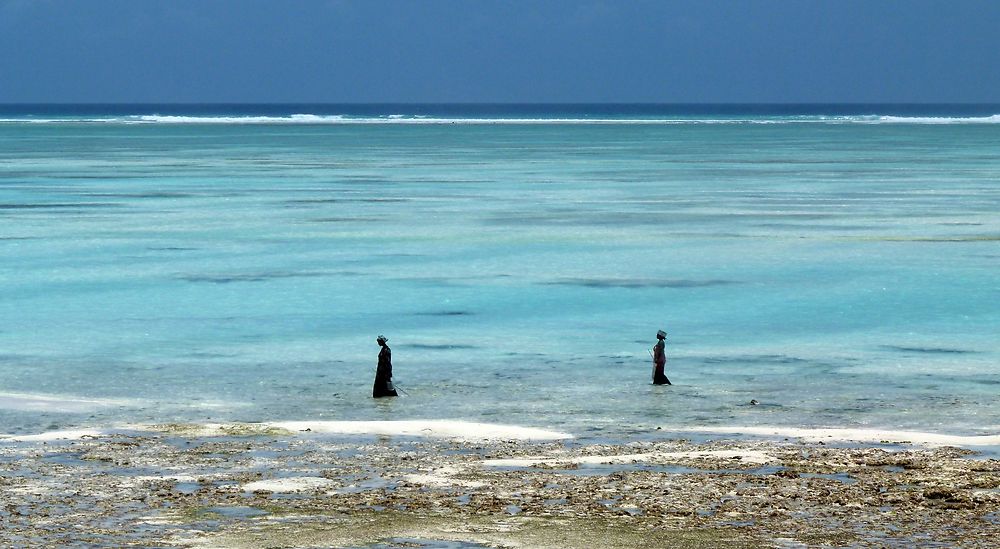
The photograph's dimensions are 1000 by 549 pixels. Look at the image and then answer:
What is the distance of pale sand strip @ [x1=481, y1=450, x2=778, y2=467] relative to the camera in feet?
46.9

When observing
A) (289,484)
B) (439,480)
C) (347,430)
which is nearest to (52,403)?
(347,430)

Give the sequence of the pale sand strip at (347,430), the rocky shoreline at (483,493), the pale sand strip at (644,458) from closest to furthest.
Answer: the rocky shoreline at (483,493) < the pale sand strip at (644,458) < the pale sand strip at (347,430)

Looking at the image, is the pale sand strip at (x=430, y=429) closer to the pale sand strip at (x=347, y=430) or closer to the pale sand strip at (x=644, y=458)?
the pale sand strip at (x=347, y=430)

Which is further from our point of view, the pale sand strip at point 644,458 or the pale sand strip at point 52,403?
the pale sand strip at point 52,403

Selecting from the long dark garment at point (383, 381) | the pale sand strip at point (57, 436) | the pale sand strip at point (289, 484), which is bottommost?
the pale sand strip at point (289, 484)

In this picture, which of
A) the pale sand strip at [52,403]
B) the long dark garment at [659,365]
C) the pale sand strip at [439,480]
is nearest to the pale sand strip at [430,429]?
the pale sand strip at [439,480]

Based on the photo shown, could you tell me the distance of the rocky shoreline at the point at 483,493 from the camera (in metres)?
11.6

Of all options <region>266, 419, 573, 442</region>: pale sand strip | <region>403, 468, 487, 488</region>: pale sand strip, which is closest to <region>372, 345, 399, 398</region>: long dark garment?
<region>266, 419, 573, 442</region>: pale sand strip

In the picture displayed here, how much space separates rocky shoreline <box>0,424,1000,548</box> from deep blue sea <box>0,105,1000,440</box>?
1728mm

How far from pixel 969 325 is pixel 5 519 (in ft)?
56.2

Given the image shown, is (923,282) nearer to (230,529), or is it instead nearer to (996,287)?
(996,287)

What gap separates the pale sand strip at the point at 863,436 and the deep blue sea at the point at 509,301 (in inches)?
17.9

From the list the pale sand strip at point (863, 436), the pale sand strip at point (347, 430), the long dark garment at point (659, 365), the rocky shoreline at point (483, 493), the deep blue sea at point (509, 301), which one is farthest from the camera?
the long dark garment at point (659, 365)

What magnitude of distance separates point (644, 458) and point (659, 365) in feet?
15.6
